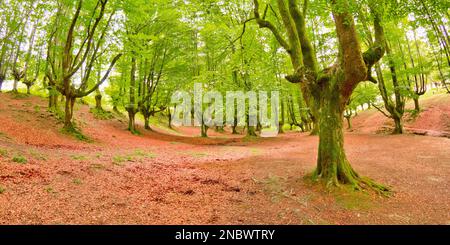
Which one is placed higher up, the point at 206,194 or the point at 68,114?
the point at 68,114

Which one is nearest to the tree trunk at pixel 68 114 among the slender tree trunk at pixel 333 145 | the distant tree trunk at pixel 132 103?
the distant tree trunk at pixel 132 103

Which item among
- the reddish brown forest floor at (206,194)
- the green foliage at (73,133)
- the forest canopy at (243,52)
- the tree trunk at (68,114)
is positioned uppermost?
the forest canopy at (243,52)

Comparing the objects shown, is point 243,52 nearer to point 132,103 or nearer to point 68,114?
point 132,103

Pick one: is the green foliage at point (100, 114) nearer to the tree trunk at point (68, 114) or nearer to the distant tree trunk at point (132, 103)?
the distant tree trunk at point (132, 103)

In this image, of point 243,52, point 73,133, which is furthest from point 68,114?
point 243,52

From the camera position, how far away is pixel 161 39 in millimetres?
25688

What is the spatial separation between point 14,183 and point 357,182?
8082 millimetres

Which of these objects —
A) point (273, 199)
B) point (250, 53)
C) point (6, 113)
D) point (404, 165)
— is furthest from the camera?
point (250, 53)

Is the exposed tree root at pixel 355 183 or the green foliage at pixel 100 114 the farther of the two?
the green foliage at pixel 100 114

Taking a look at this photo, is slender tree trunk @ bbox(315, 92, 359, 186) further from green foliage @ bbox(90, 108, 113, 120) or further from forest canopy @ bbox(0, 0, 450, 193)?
green foliage @ bbox(90, 108, 113, 120)

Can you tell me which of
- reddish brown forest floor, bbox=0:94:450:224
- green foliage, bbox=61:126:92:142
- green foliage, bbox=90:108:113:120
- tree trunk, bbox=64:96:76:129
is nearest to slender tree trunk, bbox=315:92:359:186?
reddish brown forest floor, bbox=0:94:450:224

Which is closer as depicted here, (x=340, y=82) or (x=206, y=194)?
(x=206, y=194)
